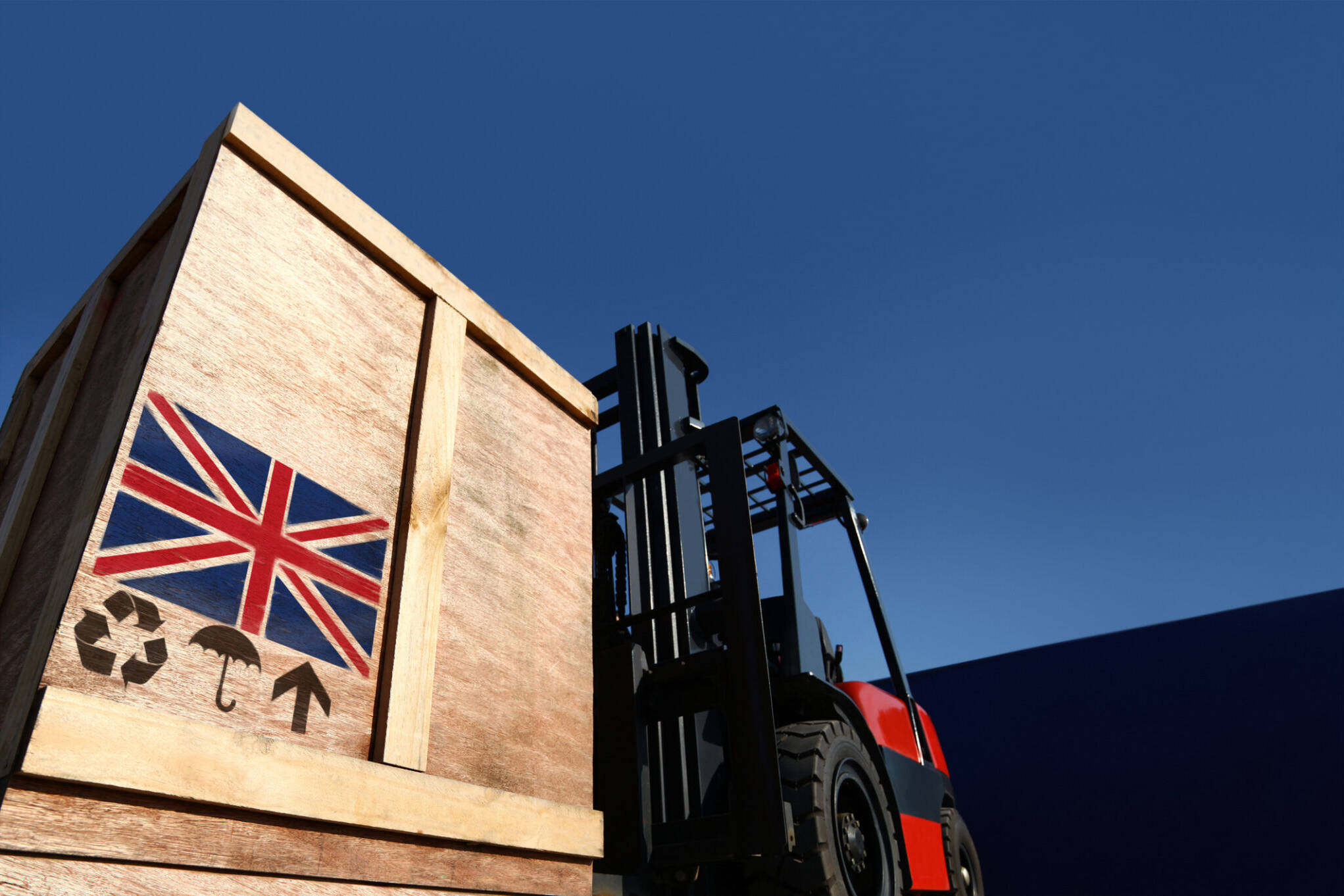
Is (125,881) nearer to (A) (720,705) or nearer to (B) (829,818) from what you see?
(A) (720,705)

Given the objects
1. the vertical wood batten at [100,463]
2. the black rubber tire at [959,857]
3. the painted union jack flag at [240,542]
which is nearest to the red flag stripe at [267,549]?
the painted union jack flag at [240,542]

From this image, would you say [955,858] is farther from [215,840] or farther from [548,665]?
[215,840]

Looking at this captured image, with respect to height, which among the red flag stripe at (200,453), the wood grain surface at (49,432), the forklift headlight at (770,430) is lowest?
the red flag stripe at (200,453)

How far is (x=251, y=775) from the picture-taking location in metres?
1.26

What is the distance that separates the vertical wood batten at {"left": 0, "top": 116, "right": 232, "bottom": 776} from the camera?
1113 mm

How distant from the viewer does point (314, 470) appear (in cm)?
160

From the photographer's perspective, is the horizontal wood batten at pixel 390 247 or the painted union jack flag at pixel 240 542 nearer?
the painted union jack flag at pixel 240 542

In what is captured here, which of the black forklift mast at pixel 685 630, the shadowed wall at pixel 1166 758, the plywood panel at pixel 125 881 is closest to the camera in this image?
the plywood panel at pixel 125 881

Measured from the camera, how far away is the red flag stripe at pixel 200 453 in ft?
4.44

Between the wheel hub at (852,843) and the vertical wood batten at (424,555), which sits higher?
the vertical wood batten at (424,555)

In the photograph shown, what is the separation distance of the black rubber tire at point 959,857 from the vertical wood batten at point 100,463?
403 cm

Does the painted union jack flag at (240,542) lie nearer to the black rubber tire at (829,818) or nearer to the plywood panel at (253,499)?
the plywood panel at (253,499)

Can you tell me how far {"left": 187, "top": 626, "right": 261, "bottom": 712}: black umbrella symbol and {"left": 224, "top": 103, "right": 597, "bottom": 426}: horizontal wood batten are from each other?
3.24 ft

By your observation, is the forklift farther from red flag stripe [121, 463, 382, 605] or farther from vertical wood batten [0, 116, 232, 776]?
vertical wood batten [0, 116, 232, 776]
